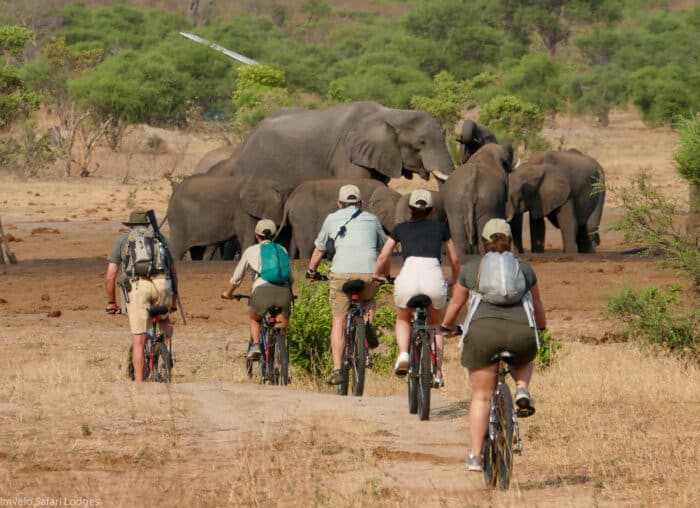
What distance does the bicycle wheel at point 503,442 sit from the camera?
7.96m

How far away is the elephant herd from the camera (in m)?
25.4

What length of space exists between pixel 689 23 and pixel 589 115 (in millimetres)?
25736

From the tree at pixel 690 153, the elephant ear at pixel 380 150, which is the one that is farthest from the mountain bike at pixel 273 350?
the elephant ear at pixel 380 150

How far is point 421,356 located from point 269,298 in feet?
8.58

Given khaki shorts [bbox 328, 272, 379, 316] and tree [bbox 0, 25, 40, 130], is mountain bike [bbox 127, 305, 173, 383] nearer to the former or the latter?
khaki shorts [bbox 328, 272, 379, 316]

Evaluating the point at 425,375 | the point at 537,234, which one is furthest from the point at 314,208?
the point at 425,375

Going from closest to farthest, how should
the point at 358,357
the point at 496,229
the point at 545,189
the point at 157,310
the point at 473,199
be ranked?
the point at 496,229, the point at 358,357, the point at 157,310, the point at 473,199, the point at 545,189

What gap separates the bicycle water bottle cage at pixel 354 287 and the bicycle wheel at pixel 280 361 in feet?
4.66

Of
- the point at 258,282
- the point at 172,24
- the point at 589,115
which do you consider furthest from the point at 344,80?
the point at 258,282

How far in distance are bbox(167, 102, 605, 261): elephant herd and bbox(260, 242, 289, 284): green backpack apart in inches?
458

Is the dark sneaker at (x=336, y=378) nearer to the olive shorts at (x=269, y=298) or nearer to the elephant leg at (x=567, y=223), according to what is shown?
the olive shorts at (x=269, y=298)

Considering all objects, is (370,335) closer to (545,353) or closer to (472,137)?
(545,353)

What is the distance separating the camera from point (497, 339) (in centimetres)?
798

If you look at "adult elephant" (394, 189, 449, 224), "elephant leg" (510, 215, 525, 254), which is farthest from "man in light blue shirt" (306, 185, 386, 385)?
"elephant leg" (510, 215, 525, 254)
